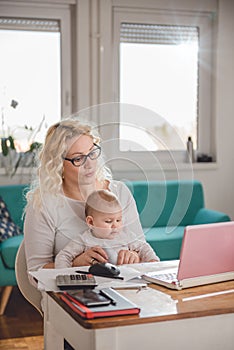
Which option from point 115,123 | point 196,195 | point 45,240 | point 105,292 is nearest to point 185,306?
point 105,292

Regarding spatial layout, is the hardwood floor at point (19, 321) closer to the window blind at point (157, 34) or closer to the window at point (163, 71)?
the window at point (163, 71)

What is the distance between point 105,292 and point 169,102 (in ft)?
11.6

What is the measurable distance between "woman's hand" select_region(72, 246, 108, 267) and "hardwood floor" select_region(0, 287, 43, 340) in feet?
4.56

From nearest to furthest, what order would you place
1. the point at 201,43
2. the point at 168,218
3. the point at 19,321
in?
the point at 168,218
the point at 19,321
the point at 201,43

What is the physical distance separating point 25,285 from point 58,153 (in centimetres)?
51

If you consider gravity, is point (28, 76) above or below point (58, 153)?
above

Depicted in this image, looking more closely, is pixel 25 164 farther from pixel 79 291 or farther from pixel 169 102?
pixel 79 291

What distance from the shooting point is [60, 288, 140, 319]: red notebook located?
1.54 metres

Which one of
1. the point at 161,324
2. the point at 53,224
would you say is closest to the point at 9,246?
the point at 53,224

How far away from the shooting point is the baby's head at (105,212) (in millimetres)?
2001

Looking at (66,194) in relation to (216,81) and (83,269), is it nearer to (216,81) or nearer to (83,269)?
(83,269)

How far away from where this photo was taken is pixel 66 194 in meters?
2.19

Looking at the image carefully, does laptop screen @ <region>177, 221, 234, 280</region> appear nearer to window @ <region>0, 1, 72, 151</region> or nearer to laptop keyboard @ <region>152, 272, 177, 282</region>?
laptop keyboard @ <region>152, 272, 177, 282</region>

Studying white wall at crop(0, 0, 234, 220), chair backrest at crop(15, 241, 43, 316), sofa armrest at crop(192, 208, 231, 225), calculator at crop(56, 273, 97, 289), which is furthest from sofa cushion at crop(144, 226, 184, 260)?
calculator at crop(56, 273, 97, 289)
